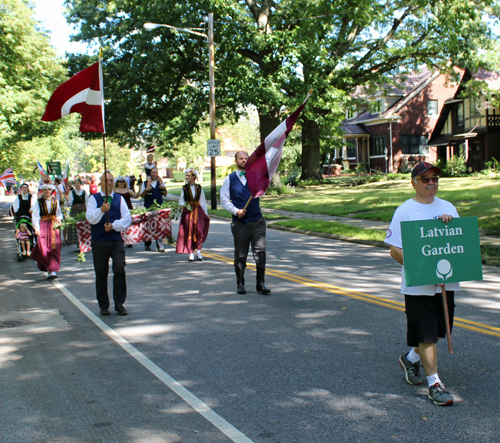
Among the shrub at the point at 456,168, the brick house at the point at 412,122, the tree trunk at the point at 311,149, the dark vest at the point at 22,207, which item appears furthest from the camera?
the brick house at the point at 412,122

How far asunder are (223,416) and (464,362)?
2.44 m

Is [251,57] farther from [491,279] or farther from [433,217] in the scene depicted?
[433,217]

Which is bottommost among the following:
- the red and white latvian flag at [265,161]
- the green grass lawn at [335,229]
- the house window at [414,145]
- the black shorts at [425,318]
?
the green grass lawn at [335,229]

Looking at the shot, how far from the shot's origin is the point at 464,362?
5.49 meters

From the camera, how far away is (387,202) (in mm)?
23953

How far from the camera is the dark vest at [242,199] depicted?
9062 millimetres

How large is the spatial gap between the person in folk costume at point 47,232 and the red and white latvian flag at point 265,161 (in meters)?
4.49

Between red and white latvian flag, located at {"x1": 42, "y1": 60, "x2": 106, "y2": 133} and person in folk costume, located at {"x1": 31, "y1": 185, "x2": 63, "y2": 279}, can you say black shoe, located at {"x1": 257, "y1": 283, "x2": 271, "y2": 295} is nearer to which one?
red and white latvian flag, located at {"x1": 42, "y1": 60, "x2": 106, "y2": 133}

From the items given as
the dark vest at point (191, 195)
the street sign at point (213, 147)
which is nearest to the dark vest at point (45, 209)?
the dark vest at point (191, 195)

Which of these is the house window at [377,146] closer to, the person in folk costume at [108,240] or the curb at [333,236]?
the curb at [333,236]

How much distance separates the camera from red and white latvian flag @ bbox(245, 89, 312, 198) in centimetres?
867

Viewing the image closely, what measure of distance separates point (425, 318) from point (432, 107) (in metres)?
49.0

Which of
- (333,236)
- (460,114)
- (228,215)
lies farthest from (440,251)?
(460,114)

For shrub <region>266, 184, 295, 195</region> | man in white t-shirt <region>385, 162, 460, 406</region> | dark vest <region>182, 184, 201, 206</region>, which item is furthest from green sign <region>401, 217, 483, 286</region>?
shrub <region>266, 184, 295, 195</region>
